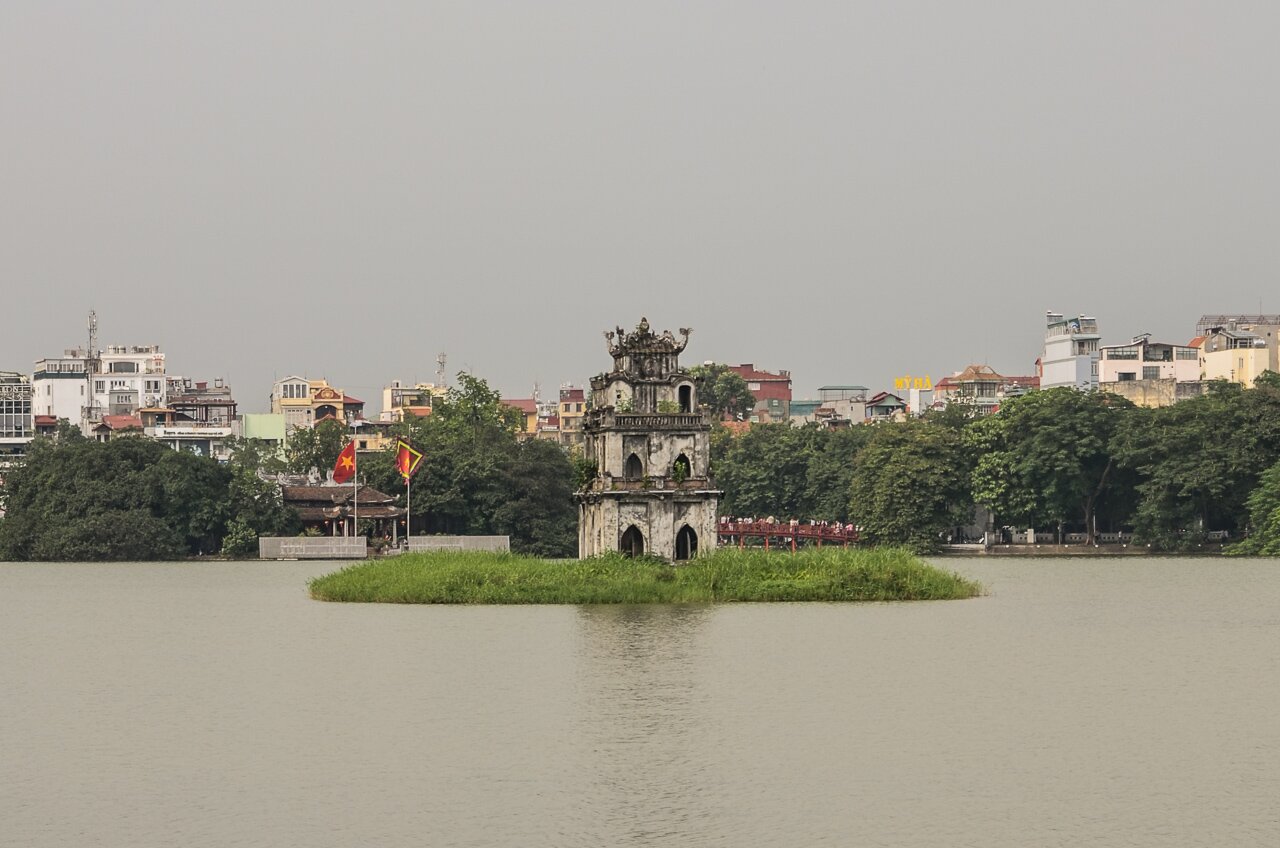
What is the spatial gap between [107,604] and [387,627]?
52.6ft

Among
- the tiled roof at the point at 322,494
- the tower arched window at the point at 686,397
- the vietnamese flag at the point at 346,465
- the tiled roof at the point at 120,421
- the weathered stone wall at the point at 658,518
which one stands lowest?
the weathered stone wall at the point at 658,518

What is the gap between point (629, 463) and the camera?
6103 centimetres

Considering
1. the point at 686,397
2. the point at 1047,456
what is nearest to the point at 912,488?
the point at 1047,456

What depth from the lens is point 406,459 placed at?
286ft

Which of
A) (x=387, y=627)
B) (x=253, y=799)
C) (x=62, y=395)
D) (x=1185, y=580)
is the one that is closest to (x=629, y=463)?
(x=387, y=627)

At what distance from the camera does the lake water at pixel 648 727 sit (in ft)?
85.4

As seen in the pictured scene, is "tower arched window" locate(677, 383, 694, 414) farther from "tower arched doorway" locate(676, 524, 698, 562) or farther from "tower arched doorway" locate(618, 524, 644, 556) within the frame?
"tower arched doorway" locate(618, 524, 644, 556)

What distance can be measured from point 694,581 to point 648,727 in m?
21.9

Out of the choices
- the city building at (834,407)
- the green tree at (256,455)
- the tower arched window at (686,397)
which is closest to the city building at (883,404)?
the city building at (834,407)

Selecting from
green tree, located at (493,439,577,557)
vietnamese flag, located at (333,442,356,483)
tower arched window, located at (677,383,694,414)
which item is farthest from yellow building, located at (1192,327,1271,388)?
tower arched window, located at (677,383,694,414)

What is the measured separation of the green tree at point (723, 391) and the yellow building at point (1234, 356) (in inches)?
1217

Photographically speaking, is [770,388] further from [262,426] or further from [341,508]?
[341,508]

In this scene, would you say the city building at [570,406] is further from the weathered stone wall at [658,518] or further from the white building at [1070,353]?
the weathered stone wall at [658,518]

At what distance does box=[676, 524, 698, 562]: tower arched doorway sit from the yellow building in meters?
68.2
